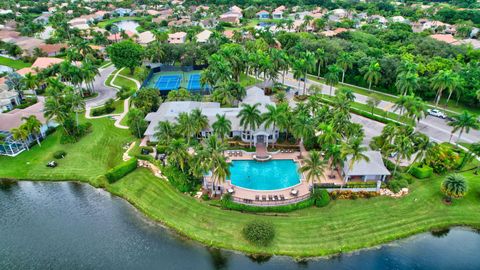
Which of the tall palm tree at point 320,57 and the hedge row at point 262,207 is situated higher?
the tall palm tree at point 320,57

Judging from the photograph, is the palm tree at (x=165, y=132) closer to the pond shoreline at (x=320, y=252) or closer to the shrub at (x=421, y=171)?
the pond shoreline at (x=320, y=252)

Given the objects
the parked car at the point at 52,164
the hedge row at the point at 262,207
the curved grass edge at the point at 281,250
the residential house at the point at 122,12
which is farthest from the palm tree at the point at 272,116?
the residential house at the point at 122,12

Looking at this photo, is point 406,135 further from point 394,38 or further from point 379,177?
point 394,38

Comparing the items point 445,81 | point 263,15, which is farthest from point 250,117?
point 263,15

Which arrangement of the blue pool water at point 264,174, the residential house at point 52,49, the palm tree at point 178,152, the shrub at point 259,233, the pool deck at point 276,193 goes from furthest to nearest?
the residential house at point 52,49, the blue pool water at point 264,174, the palm tree at point 178,152, the pool deck at point 276,193, the shrub at point 259,233

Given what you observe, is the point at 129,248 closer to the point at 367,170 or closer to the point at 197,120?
the point at 197,120

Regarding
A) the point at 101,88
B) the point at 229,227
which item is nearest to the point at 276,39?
the point at 101,88

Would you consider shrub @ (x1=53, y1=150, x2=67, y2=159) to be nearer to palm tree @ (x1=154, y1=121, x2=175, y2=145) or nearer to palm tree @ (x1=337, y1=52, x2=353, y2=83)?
palm tree @ (x1=154, y1=121, x2=175, y2=145)
